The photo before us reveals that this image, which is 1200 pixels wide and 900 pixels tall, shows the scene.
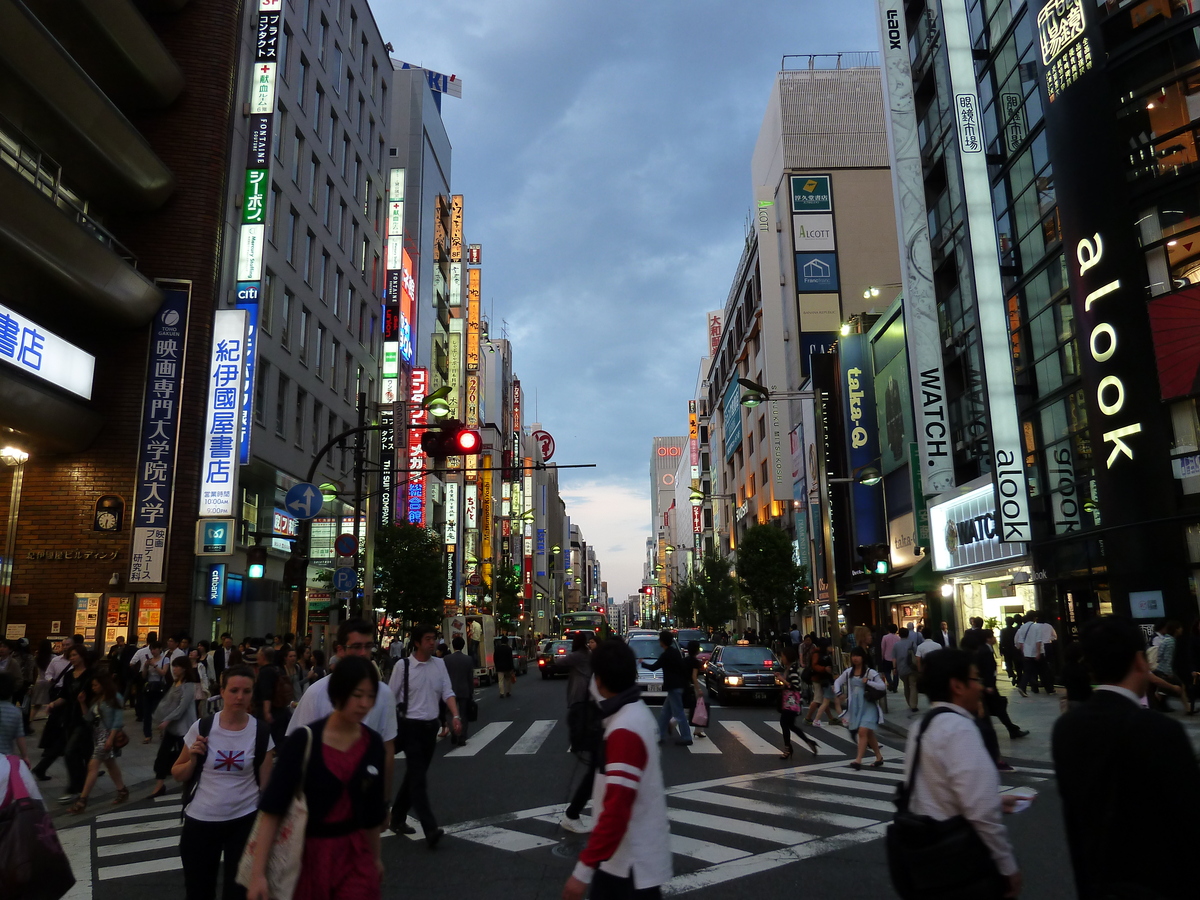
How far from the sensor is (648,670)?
24969 mm

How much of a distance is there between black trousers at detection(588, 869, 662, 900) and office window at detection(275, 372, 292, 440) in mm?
30241

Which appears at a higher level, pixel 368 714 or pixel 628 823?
pixel 368 714

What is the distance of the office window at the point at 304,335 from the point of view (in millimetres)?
34447

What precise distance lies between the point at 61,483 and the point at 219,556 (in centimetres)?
451

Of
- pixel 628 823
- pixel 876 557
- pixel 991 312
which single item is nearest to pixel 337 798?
pixel 628 823

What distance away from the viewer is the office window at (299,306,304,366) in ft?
113

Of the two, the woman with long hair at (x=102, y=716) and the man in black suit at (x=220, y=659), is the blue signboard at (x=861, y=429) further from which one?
the woman with long hair at (x=102, y=716)

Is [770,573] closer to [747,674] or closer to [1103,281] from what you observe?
[747,674]

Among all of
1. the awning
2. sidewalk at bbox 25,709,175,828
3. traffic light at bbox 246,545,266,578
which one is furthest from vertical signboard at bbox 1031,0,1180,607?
sidewalk at bbox 25,709,175,828

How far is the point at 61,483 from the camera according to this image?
24.5 meters

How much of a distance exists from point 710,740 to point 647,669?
7.76m

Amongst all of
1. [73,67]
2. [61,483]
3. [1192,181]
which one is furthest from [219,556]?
[1192,181]

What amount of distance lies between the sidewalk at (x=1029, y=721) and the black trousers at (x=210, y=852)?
30.2 feet

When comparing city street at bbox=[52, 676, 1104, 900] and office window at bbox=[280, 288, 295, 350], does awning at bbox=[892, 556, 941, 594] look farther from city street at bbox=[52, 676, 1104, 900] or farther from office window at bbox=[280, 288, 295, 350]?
office window at bbox=[280, 288, 295, 350]
